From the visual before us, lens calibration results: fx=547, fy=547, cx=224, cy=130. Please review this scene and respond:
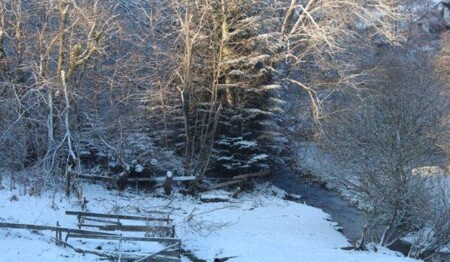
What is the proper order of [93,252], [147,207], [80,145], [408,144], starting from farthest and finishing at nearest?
[80,145] < [147,207] < [408,144] < [93,252]

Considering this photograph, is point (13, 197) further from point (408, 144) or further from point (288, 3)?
point (288, 3)

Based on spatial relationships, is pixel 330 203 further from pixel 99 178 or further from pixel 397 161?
pixel 99 178

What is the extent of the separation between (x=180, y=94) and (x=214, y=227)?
27.1 feet

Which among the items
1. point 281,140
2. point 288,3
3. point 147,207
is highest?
point 288,3

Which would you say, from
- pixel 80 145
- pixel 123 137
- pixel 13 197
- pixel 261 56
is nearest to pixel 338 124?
pixel 261 56

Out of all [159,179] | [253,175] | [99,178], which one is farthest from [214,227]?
[253,175]

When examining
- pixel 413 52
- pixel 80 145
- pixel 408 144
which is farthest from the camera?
pixel 413 52

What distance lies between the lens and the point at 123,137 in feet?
76.8

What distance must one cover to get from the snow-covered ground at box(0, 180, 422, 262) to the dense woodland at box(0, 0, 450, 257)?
156cm

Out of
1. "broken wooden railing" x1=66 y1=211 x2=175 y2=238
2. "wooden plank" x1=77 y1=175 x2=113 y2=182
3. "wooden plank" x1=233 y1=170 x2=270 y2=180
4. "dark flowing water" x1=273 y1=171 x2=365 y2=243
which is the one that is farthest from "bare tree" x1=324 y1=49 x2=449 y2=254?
"wooden plank" x1=77 y1=175 x2=113 y2=182

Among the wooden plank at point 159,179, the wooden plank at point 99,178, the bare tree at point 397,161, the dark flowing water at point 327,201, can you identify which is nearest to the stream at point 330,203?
the dark flowing water at point 327,201

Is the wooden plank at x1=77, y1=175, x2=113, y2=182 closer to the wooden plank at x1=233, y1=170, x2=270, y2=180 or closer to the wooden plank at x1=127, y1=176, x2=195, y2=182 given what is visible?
the wooden plank at x1=127, y1=176, x2=195, y2=182

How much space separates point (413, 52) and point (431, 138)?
23.1m

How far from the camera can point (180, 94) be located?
2448cm
